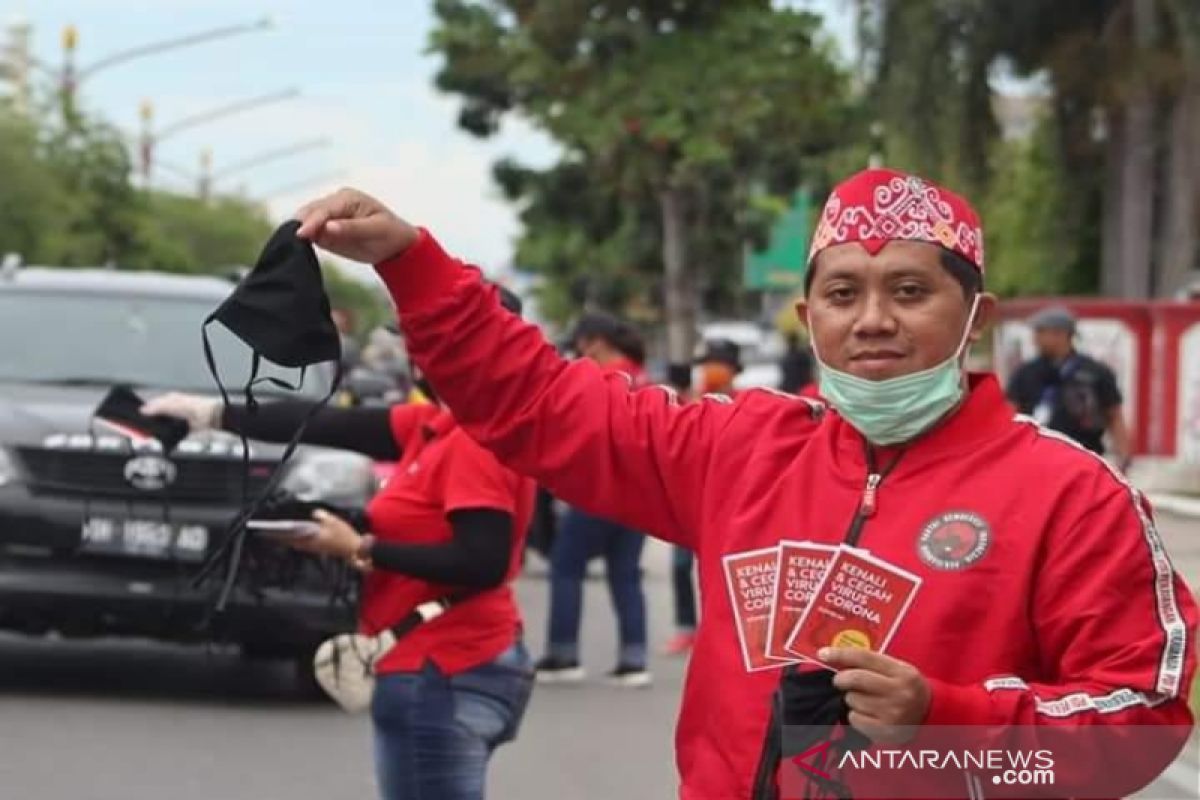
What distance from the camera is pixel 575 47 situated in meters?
41.9

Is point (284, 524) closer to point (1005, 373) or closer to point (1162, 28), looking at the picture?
point (1005, 373)

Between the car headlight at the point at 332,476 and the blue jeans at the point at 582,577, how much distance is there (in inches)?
76.6

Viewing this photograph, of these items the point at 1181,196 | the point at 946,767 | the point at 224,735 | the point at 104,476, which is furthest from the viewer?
the point at 1181,196

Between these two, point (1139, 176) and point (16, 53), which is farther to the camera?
point (16, 53)

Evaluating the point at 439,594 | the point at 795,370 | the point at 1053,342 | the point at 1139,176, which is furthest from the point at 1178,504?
the point at 439,594

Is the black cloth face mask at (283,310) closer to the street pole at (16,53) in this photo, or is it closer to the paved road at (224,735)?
the paved road at (224,735)

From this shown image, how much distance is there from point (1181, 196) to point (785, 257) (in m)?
36.9

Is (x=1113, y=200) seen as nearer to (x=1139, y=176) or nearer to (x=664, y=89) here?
(x=1139, y=176)

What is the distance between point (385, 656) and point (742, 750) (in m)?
2.28

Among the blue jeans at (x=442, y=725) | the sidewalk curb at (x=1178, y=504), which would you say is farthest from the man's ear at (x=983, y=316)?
the sidewalk curb at (x=1178, y=504)

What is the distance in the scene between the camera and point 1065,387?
43.5 ft

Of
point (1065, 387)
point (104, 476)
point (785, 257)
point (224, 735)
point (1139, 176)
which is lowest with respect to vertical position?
point (785, 257)

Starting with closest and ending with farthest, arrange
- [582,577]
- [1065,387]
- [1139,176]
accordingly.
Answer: [582,577]
[1065,387]
[1139,176]

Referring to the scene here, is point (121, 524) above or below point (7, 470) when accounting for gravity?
below
